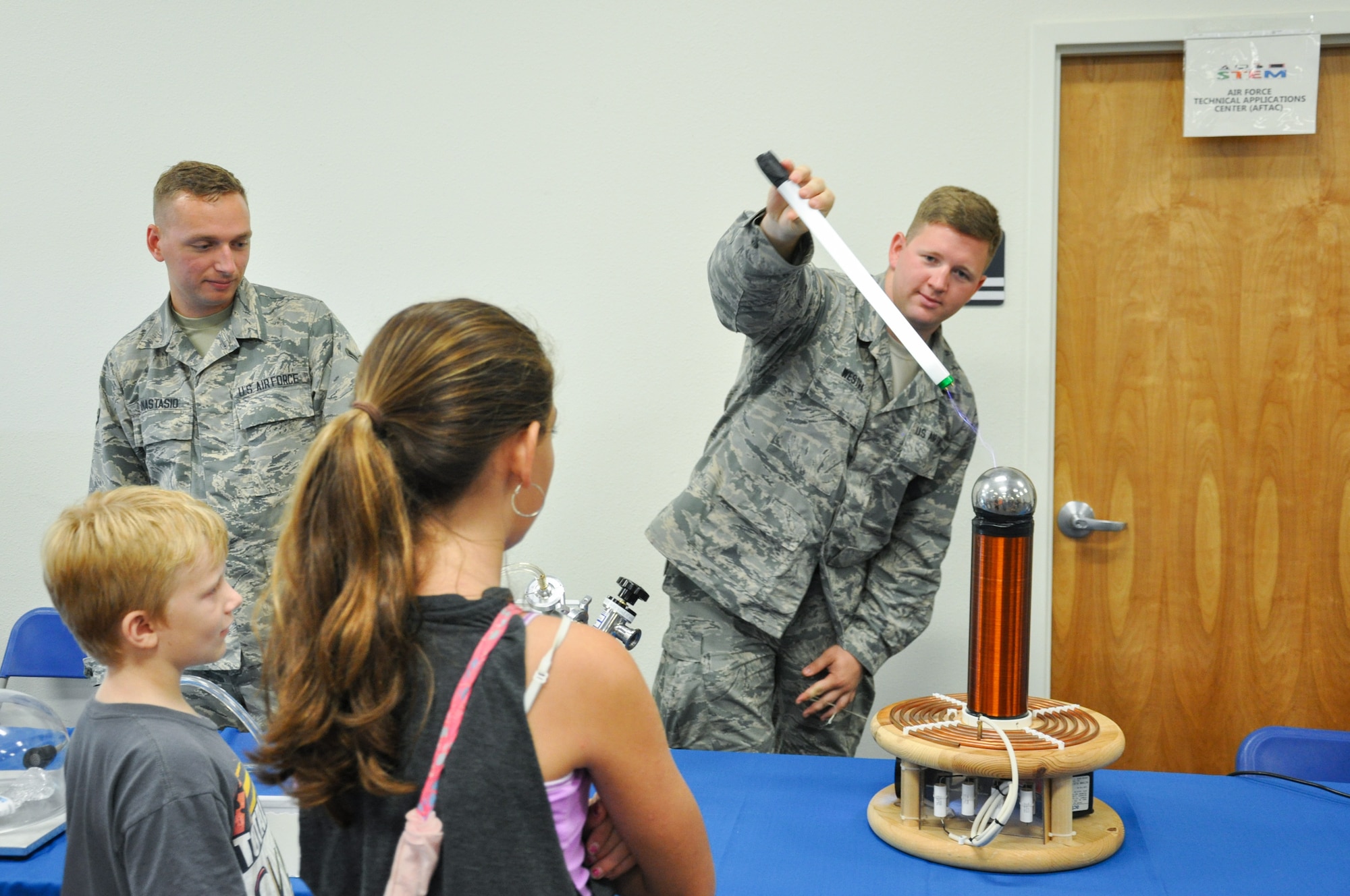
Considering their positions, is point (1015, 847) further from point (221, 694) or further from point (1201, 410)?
point (1201, 410)

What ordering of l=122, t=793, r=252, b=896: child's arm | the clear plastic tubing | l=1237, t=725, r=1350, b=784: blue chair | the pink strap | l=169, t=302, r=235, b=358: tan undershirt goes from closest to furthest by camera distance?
1. the pink strap
2. l=122, t=793, r=252, b=896: child's arm
3. the clear plastic tubing
4. l=1237, t=725, r=1350, b=784: blue chair
5. l=169, t=302, r=235, b=358: tan undershirt

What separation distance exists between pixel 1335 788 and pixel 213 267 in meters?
2.29

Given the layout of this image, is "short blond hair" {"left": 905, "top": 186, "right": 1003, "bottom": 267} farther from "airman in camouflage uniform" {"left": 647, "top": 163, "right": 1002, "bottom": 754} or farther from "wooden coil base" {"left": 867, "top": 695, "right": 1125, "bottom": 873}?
"wooden coil base" {"left": 867, "top": 695, "right": 1125, "bottom": 873}

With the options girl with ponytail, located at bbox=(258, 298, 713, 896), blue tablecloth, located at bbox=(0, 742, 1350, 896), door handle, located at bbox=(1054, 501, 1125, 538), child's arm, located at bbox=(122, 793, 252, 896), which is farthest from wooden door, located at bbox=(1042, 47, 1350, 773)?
child's arm, located at bbox=(122, 793, 252, 896)

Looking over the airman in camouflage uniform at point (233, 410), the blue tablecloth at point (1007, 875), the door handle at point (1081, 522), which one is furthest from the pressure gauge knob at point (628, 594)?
the door handle at point (1081, 522)

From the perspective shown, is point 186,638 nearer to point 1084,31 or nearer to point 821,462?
point 821,462

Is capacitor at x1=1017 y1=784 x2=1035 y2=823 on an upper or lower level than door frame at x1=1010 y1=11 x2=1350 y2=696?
lower

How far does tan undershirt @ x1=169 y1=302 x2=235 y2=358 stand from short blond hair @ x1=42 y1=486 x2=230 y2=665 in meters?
1.16

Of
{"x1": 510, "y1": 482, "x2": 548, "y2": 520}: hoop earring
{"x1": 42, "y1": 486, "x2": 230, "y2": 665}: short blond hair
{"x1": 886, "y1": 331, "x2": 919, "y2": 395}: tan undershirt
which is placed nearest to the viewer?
{"x1": 510, "y1": 482, "x2": 548, "y2": 520}: hoop earring

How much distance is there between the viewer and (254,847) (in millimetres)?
1198

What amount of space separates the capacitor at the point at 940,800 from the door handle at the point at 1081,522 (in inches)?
60.5

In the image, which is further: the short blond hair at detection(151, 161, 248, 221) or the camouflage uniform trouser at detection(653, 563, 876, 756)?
the short blond hair at detection(151, 161, 248, 221)

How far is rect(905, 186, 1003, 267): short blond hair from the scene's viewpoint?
2.10 metres

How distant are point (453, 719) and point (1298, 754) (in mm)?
1766
